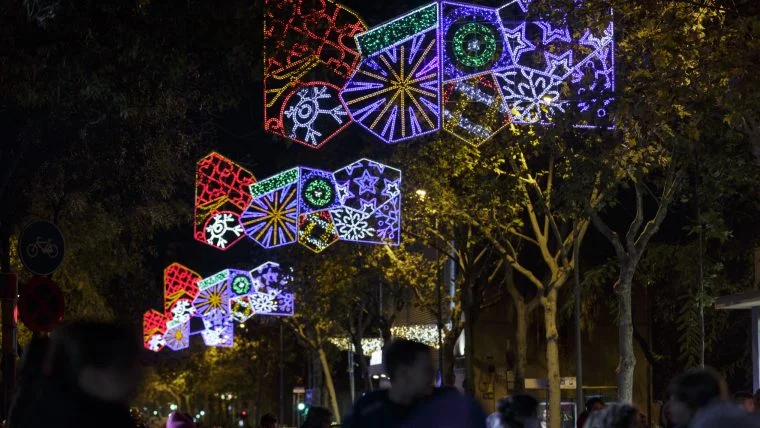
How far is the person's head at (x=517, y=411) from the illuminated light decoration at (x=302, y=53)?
21.1 feet

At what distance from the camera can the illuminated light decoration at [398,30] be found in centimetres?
1359

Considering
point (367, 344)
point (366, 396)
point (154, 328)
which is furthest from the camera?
point (367, 344)

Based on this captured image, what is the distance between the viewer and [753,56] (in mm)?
13688

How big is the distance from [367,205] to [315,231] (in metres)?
5.41

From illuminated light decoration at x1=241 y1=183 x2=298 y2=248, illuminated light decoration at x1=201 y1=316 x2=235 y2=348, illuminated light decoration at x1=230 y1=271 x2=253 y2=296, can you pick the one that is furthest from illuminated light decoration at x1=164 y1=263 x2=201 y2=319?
illuminated light decoration at x1=241 y1=183 x2=298 y2=248

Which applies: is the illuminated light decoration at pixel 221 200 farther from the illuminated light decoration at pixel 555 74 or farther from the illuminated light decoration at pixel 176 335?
the illuminated light decoration at pixel 176 335

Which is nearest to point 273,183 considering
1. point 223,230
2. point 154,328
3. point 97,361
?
point 223,230

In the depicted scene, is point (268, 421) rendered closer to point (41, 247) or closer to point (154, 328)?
point (41, 247)

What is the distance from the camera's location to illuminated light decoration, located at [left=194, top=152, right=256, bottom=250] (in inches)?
968

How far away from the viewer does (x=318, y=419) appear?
10453mm

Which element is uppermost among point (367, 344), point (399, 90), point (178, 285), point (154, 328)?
point (399, 90)

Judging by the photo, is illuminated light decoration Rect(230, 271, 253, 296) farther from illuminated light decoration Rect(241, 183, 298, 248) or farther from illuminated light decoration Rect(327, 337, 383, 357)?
illuminated light decoration Rect(327, 337, 383, 357)

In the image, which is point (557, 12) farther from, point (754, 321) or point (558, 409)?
point (558, 409)

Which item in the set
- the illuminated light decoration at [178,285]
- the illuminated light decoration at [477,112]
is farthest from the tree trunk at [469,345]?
the illuminated light decoration at [477,112]
